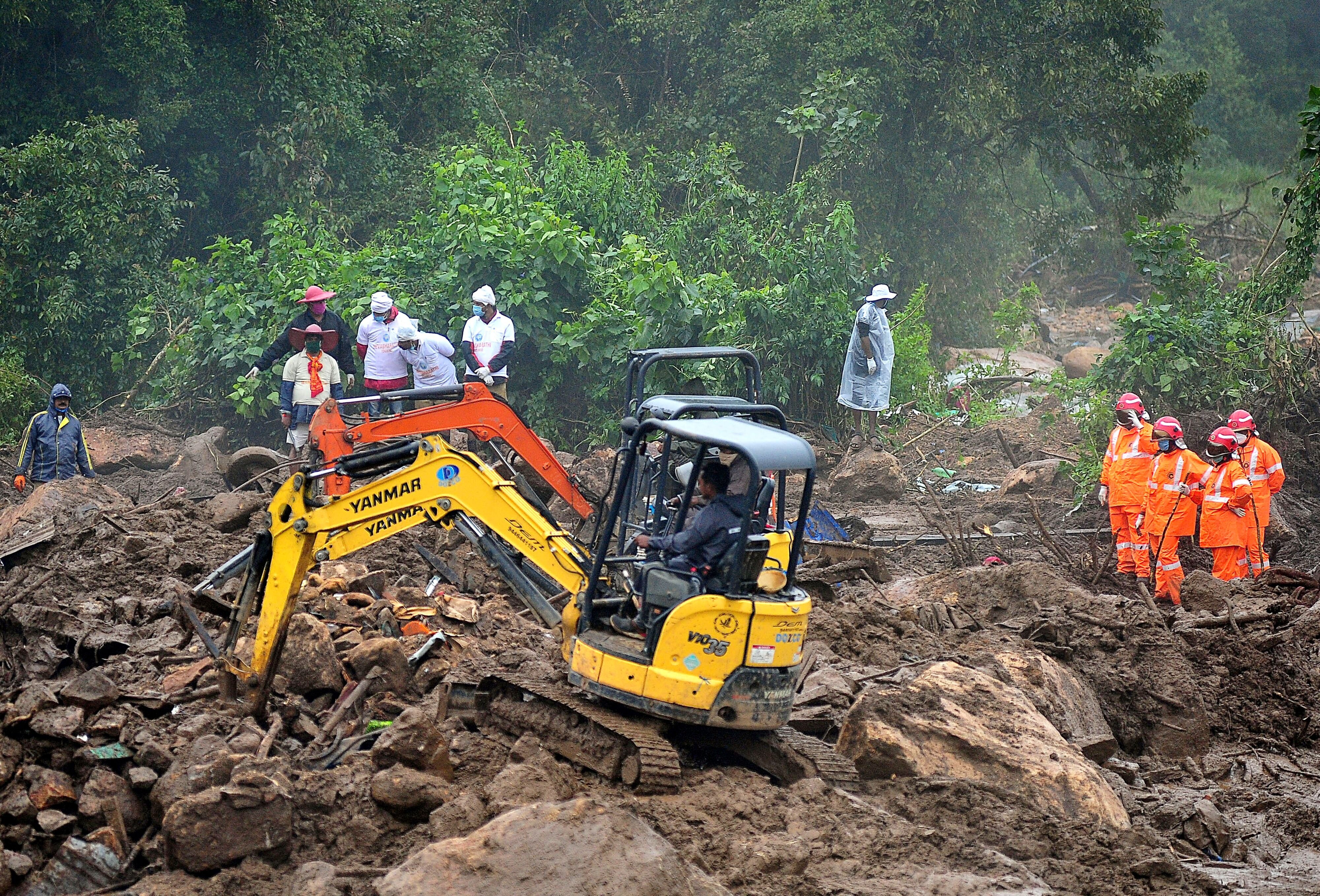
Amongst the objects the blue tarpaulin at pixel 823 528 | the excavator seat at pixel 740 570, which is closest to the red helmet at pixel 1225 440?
the blue tarpaulin at pixel 823 528

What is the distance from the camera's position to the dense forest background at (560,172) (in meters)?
16.0

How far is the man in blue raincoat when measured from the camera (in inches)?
506

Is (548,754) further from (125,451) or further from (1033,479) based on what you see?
(125,451)

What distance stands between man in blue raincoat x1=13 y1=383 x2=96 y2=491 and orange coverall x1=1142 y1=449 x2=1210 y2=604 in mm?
10850

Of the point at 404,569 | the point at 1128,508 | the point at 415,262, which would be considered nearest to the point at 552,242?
the point at 415,262

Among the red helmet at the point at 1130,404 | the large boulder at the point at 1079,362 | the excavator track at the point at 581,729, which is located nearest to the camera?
the excavator track at the point at 581,729

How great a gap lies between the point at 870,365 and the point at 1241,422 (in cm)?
496

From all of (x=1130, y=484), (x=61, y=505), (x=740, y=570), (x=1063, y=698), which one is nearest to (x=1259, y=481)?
(x=1130, y=484)

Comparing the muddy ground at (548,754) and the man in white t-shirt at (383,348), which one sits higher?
the man in white t-shirt at (383,348)

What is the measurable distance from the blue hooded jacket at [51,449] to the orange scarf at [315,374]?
251cm

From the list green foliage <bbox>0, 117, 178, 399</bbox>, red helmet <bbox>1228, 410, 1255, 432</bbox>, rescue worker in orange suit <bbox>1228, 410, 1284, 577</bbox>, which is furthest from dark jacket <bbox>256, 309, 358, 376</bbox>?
red helmet <bbox>1228, 410, 1255, 432</bbox>

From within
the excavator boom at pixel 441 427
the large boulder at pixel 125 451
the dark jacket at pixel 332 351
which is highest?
the dark jacket at pixel 332 351

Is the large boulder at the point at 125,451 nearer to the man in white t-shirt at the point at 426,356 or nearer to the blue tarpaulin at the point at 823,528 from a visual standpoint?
the man in white t-shirt at the point at 426,356

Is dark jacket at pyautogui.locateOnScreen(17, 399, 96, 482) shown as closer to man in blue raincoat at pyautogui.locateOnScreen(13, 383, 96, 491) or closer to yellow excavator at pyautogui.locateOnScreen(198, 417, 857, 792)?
A: man in blue raincoat at pyautogui.locateOnScreen(13, 383, 96, 491)
